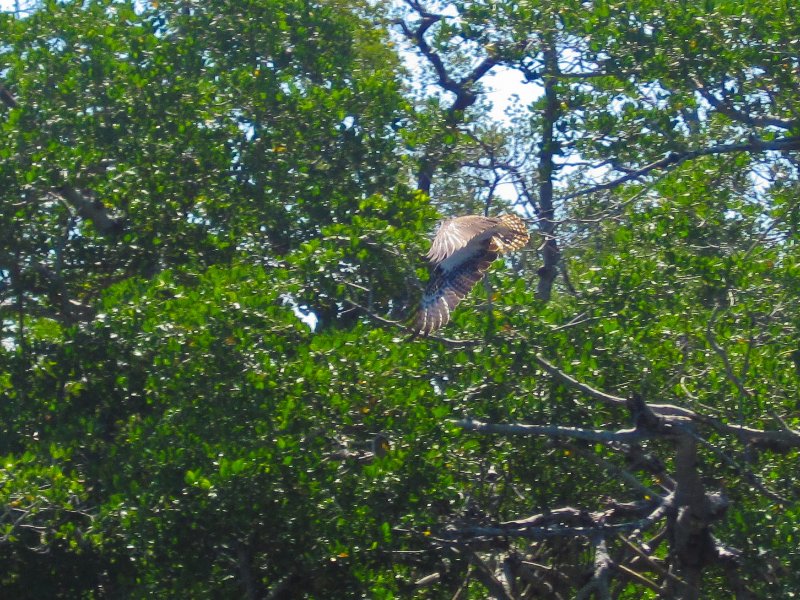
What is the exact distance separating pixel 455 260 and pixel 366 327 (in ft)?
2.29

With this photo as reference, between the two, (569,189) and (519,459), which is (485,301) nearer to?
(519,459)

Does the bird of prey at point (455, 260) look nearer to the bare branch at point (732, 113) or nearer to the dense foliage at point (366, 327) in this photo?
the dense foliage at point (366, 327)

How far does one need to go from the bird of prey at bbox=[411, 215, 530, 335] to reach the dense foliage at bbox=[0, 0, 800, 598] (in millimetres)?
131

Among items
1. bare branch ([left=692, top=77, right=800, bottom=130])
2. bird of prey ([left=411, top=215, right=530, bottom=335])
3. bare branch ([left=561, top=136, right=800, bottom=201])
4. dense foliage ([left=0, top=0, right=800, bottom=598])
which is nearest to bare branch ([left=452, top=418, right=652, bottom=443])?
dense foliage ([left=0, top=0, right=800, bottom=598])

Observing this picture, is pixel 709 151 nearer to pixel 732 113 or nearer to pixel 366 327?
pixel 732 113

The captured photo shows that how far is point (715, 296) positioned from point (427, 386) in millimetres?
2174

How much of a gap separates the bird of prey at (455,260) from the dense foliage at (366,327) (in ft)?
0.43

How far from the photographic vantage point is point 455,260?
7.40m

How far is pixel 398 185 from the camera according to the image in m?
8.89

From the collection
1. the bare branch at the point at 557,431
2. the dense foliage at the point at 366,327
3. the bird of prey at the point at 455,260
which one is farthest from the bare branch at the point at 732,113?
the bare branch at the point at 557,431

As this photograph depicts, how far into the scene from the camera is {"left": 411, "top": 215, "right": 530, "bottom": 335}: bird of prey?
728cm

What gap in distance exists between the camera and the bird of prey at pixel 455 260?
7277 millimetres

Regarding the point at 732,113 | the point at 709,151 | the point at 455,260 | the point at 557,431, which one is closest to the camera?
the point at 557,431

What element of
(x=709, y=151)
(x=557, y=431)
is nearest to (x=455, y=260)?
(x=557, y=431)
